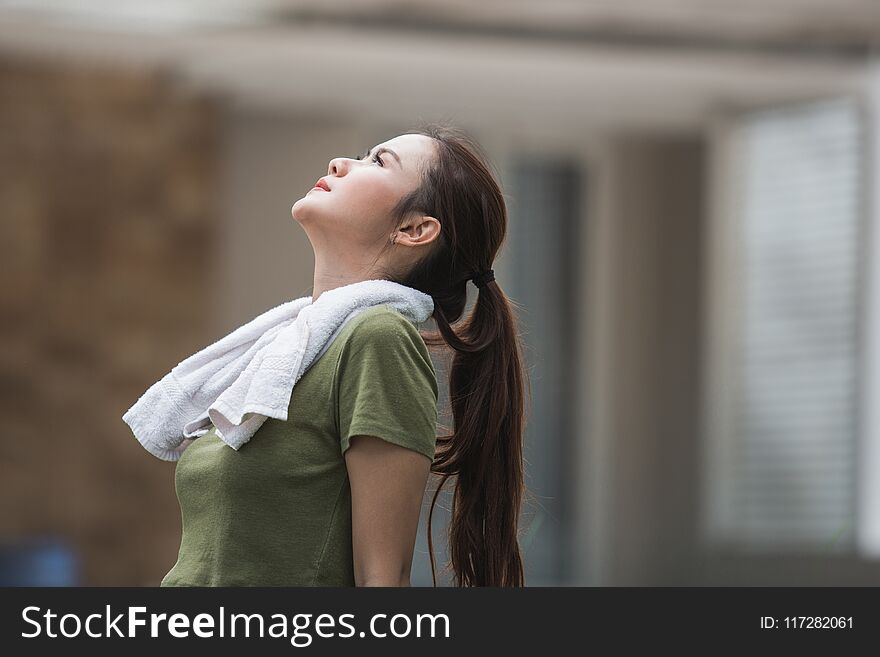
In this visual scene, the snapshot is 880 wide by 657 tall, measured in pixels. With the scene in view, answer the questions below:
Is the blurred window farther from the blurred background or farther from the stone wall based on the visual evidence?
the stone wall

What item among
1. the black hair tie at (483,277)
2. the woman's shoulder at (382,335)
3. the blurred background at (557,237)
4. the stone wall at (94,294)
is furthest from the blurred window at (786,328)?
the woman's shoulder at (382,335)

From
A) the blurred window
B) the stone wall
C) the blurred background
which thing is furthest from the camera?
the blurred window

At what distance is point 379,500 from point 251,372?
6.6 inches

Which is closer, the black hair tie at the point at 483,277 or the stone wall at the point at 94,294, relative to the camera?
the black hair tie at the point at 483,277

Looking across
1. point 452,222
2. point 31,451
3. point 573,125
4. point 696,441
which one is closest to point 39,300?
point 31,451

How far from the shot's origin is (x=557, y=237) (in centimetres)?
774

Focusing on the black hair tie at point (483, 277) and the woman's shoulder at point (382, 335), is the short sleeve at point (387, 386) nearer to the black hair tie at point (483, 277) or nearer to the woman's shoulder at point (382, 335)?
the woman's shoulder at point (382, 335)

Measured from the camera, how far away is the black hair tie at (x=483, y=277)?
1.46 m

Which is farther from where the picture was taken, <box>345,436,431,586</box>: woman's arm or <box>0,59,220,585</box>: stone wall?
<box>0,59,220,585</box>: stone wall

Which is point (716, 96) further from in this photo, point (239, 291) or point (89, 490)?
point (89, 490)

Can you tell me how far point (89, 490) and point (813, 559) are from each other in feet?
10.3

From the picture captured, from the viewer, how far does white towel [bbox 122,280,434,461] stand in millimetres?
1290

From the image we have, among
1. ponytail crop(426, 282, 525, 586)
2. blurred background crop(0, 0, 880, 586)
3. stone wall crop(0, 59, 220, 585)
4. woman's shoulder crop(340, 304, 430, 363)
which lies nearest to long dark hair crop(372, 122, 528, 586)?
ponytail crop(426, 282, 525, 586)

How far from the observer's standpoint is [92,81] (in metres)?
6.55
